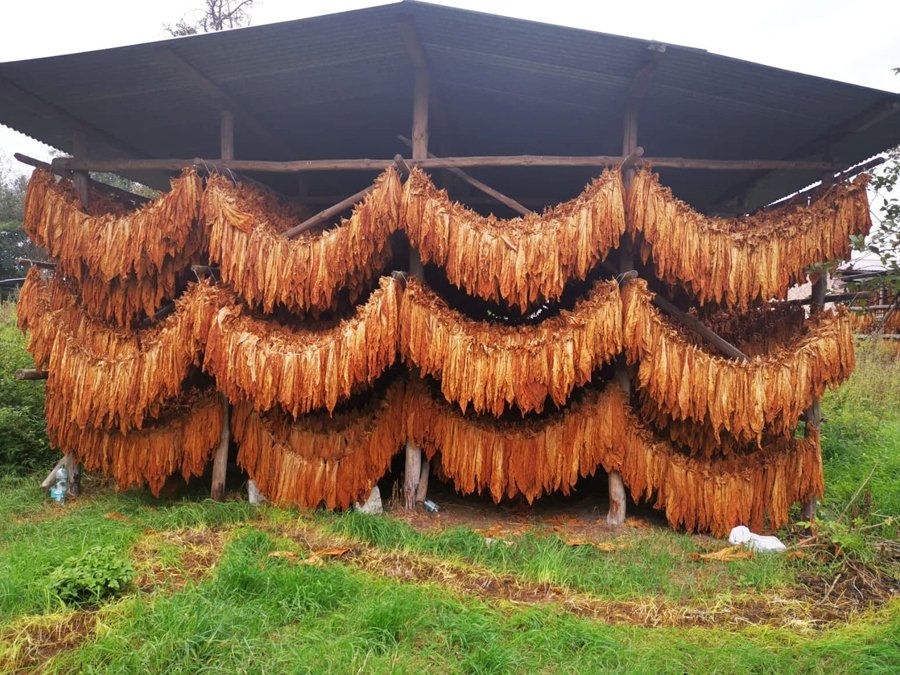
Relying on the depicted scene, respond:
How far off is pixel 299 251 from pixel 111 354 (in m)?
2.49

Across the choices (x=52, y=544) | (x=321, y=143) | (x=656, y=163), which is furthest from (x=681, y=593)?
(x=321, y=143)

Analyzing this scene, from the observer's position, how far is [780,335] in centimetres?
660

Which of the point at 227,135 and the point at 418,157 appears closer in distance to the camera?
the point at 418,157

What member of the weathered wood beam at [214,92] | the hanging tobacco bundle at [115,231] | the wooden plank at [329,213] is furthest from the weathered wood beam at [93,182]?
the wooden plank at [329,213]

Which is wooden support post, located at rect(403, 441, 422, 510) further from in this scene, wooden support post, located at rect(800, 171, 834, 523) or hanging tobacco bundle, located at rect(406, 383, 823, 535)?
wooden support post, located at rect(800, 171, 834, 523)

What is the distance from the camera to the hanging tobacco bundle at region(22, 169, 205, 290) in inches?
236

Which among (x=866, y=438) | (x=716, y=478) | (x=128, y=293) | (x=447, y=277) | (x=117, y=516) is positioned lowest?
(x=117, y=516)

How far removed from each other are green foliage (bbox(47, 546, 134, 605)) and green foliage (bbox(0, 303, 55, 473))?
464 cm

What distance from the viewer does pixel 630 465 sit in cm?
601

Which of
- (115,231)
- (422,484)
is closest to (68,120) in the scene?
(115,231)

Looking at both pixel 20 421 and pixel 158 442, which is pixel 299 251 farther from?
pixel 20 421

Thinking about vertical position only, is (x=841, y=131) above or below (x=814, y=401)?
above

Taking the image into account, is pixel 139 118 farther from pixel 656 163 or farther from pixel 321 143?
pixel 656 163

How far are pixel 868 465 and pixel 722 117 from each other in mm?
5740
